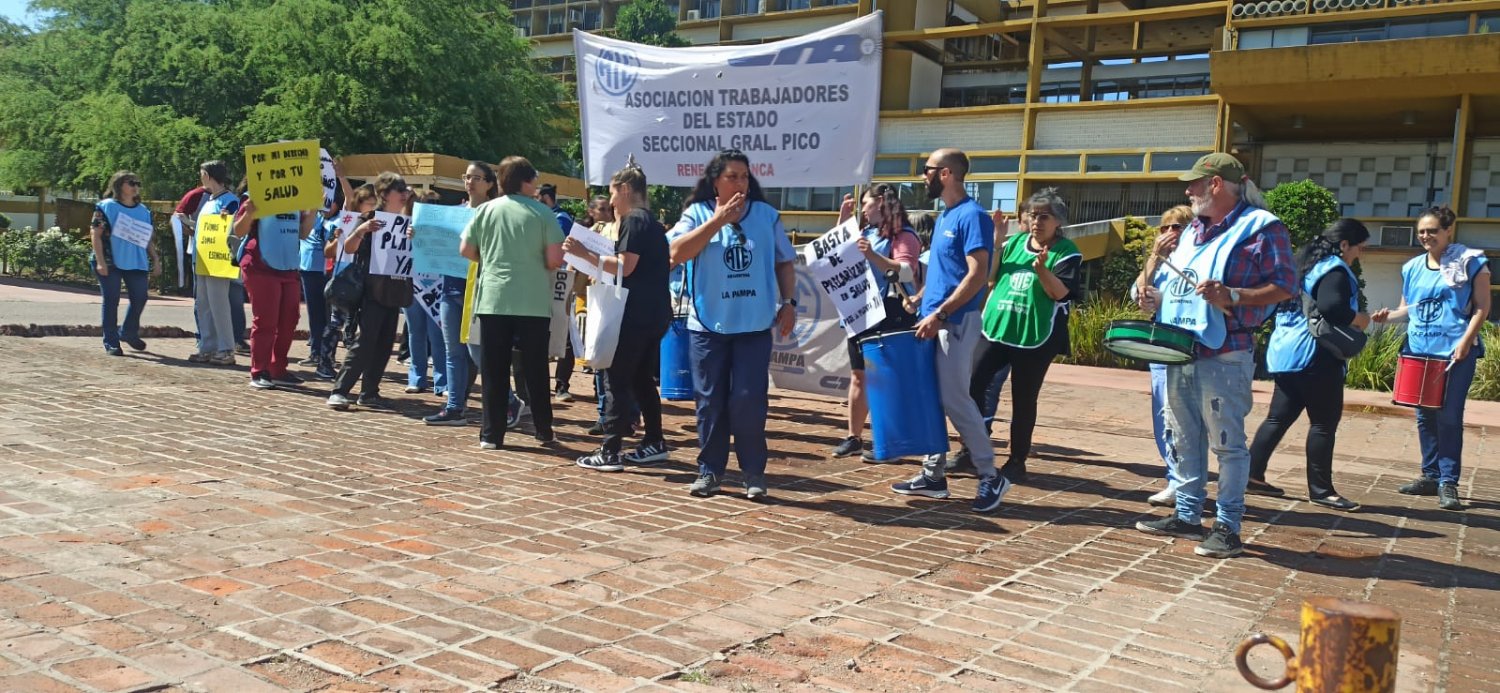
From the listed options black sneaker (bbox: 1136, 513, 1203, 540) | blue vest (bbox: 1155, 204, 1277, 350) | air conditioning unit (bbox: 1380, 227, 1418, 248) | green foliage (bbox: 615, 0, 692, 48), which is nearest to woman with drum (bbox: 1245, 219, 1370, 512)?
black sneaker (bbox: 1136, 513, 1203, 540)

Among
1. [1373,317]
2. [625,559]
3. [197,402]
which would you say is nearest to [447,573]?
[625,559]

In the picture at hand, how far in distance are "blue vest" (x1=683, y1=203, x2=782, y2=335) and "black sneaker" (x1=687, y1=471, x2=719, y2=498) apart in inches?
31.3

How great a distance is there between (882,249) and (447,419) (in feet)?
11.3

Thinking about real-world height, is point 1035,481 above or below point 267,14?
below

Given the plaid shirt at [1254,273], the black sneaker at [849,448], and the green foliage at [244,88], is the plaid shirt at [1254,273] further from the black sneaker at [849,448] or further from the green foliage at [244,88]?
the green foliage at [244,88]

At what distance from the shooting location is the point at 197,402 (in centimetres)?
891

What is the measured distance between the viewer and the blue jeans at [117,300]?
11906 mm

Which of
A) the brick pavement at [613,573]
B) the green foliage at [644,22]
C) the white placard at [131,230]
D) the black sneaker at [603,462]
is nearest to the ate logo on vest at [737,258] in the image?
the brick pavement at [613,573]

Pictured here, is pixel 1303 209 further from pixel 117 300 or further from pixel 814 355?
pixel 117 300

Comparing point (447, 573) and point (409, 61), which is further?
point (409, 61)

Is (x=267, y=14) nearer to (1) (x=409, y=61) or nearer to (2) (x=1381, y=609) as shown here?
(1) (x=409, y=61)

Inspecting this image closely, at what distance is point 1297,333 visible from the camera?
6.98 m

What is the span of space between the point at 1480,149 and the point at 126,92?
35748 millimetres

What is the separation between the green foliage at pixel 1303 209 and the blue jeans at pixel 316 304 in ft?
55.0
